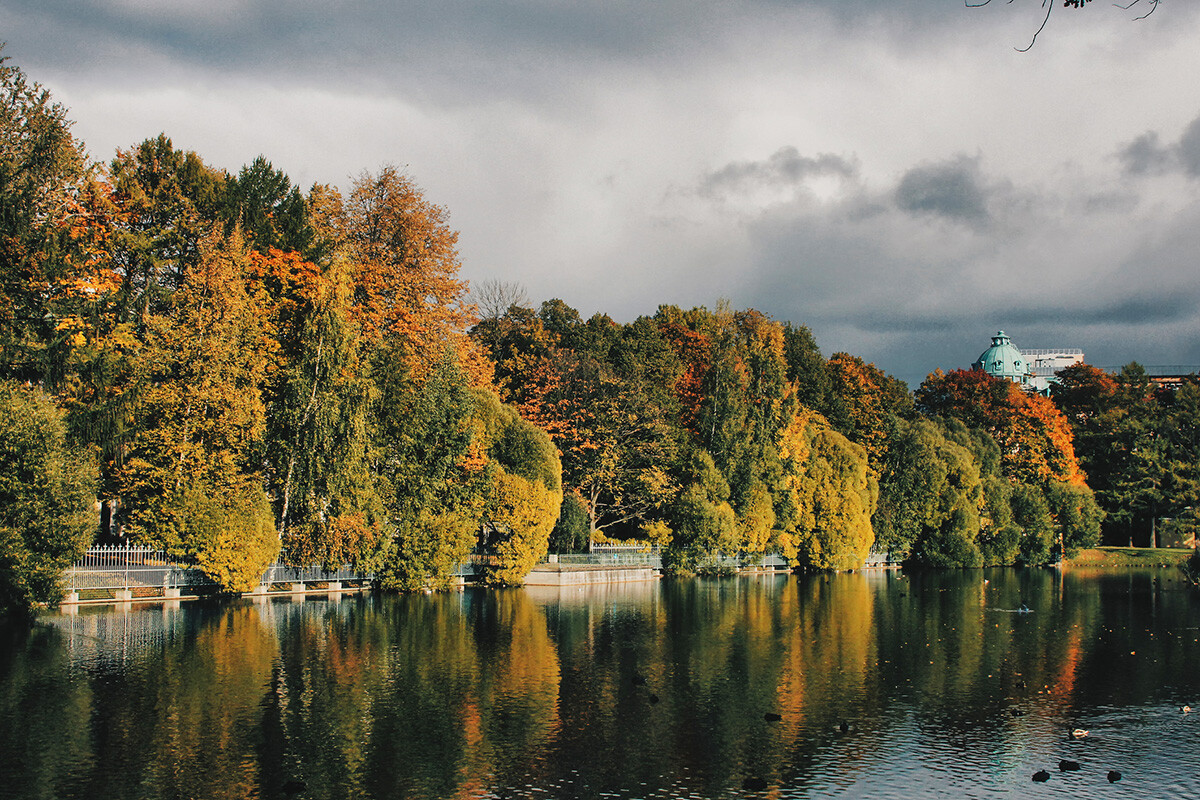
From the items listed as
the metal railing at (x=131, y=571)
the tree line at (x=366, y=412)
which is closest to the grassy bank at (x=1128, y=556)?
the tree line at (x=366, y=412)

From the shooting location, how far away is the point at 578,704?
27141 mm

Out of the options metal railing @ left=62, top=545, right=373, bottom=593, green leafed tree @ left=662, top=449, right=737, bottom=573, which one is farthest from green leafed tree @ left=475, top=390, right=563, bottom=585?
metal railing @ left=62, top=545, right=373, bottom=593

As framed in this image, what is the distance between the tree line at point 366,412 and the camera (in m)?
44.5

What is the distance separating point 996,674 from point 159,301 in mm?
40273

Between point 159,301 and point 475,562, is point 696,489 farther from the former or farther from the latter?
point 159,301

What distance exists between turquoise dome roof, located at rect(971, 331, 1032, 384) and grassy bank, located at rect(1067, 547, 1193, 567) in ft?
243

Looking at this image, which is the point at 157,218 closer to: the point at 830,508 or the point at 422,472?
the point at 422,472

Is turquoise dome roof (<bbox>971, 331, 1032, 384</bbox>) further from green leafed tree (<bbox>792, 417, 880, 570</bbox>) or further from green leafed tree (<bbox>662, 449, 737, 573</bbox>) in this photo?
green leafed tree (<bbox>662, 449, 737, 573</bbox>)

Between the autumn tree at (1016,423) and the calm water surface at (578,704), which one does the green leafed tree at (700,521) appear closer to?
the calm water surface at (578,704)

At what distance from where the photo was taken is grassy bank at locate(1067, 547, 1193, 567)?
96.9 metres

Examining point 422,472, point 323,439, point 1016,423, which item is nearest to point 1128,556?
point 1016,423

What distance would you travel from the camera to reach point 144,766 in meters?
20.2

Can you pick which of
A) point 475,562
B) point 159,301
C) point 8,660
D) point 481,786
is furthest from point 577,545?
point 481,786

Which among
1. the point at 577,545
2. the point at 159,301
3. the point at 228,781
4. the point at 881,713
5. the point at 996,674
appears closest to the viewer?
the point at 228,781
